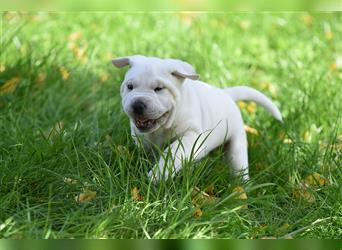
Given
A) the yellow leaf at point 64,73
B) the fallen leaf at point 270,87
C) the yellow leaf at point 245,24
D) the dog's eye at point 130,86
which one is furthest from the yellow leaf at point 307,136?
the yellow leaf at point 245,24

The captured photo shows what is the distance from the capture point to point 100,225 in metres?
2.56

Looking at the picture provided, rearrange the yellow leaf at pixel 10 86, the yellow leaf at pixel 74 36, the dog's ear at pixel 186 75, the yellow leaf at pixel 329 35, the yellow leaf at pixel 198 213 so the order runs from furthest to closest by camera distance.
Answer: the yellow leaf at pixel 329 35, the yellow leaf at pixel 74 36, the yellow leaf at pixel 10 86, the dog's ear at pixel 186 75, the yellow leaf at pixel 198 213

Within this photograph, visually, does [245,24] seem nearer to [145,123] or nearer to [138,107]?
[145,123]

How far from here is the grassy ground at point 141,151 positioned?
2801 mm

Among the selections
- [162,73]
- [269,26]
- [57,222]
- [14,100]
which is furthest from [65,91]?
[269,26]

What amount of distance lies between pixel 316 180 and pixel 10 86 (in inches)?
78.0

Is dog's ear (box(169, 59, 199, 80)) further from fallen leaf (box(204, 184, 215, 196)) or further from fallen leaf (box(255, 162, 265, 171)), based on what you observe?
fallen leaf (box(255, 162, 265, 171))

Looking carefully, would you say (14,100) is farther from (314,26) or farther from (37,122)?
(314,26)

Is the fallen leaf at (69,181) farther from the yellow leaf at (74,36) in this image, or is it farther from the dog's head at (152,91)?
the yellow leaf at (74,36)

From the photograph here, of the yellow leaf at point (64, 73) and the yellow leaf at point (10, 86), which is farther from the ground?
the yellow leaf at point (64, 73)

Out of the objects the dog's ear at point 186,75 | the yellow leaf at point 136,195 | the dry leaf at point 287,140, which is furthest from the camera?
the dry leaf at point 287,140

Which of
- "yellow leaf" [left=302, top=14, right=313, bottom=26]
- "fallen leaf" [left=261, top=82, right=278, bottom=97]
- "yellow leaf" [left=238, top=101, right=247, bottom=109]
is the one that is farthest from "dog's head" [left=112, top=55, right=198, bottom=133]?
"yellow leaf" [left=302, top=14, right=313, bottom=26]

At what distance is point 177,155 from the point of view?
314 centimetres

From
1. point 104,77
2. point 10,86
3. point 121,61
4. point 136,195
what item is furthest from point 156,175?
point 104,77
